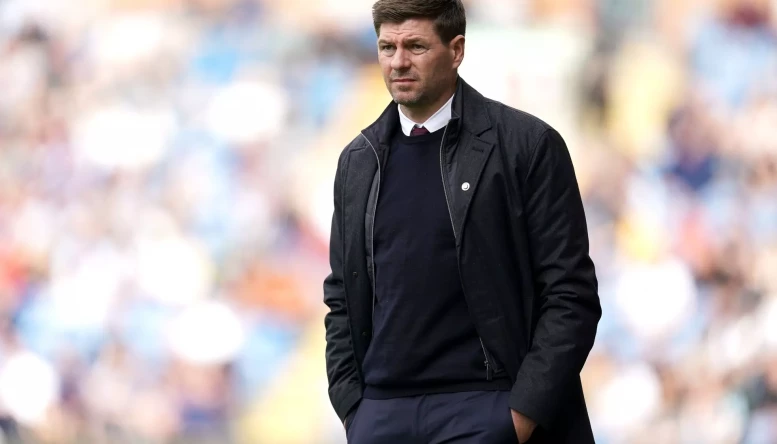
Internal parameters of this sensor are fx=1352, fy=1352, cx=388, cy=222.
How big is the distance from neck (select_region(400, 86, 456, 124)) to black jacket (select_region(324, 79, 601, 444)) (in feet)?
0.09

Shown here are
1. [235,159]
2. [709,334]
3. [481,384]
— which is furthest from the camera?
[235,159]

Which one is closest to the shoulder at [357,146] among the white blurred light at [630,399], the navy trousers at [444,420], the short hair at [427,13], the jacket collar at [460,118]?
the jacket collar at [460,118]

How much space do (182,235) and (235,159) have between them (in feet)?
1.16

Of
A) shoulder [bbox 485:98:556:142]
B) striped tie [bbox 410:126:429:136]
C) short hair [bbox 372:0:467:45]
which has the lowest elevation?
striped tie [bbox 410:126:429:136]

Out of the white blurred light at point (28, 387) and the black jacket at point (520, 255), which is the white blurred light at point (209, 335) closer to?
the white blurred light at point (28, 387)

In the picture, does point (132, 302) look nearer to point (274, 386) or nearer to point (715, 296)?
point (274, 386)

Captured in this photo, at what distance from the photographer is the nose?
2.65 meters

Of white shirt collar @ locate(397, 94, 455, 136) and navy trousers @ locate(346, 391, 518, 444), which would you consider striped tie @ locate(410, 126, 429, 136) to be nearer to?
white shirt collar @ locate(397, 94, 455, 136)

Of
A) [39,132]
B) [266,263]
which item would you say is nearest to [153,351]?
[266,263]

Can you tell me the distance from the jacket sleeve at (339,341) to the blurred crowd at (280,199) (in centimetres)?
206

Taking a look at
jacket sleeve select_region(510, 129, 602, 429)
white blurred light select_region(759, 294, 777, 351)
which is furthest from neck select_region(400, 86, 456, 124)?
white blurred light select_region(759, 294, 777, 351)

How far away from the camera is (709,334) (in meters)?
4.78

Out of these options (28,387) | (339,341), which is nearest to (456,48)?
(339,341)

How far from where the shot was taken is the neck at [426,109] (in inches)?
108
